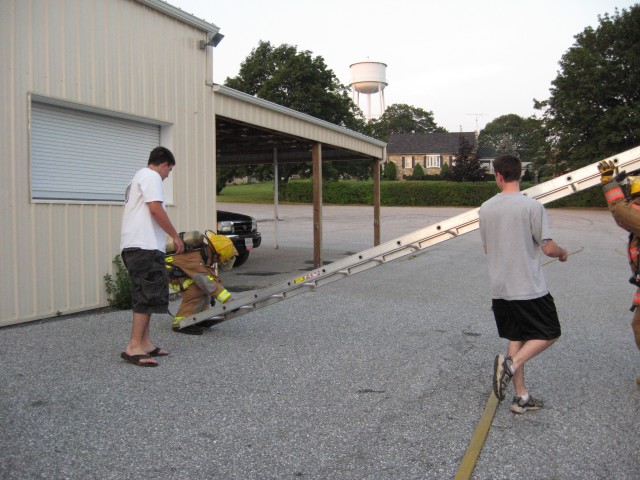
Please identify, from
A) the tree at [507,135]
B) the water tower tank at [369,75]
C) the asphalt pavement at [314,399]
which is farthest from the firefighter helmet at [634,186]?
the tree at [507,135]

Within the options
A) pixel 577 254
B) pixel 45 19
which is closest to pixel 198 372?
pixel 45 19

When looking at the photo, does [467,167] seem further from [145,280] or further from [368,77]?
[145,280]

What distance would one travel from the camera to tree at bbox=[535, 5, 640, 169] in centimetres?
4034

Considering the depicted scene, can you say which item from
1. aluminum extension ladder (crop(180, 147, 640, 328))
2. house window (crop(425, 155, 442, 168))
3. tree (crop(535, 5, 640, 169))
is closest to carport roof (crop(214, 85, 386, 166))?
aluminum extension ladder (crop(180, 147, 640, 328))

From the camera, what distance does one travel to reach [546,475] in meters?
3.25

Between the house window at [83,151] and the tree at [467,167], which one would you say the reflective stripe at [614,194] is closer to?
the house window at [83,151]

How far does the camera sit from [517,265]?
3.98m

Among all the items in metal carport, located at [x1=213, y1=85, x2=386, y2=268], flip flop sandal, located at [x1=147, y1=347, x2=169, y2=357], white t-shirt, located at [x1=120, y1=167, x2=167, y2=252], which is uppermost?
metal carport, located at [x1=213, y1=85, x2=386, y2=268]

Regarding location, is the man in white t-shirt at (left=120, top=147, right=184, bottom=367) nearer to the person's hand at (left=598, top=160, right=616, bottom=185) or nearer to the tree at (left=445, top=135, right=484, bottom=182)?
the person's hand at (left=598, top=160, right=616, bottom=185)

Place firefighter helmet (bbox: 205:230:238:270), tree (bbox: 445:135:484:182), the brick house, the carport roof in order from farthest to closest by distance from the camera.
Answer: the brick house < tree (bbox: 445:135:484:182) < the carport roof < firefighter helmet (bbox: 205:230:238:270)

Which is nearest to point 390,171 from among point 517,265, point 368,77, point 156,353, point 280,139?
point 368,77

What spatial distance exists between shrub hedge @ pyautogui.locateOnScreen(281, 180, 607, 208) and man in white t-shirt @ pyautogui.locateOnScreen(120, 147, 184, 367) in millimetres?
41431

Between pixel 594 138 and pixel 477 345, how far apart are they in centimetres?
4029

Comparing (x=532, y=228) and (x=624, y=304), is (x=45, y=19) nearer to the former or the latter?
(x=532, y=228)
